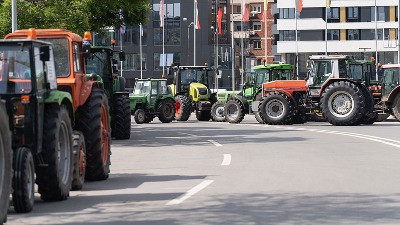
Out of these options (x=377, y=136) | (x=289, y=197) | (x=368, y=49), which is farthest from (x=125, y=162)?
(x=368, y=49)

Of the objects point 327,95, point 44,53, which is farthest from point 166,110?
point 44,53

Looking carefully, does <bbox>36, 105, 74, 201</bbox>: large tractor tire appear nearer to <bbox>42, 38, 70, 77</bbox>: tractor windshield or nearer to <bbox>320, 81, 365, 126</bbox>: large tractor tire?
<bbox>42, 38, 70, 77</bbox>: tractor windshield

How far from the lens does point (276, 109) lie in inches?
1769

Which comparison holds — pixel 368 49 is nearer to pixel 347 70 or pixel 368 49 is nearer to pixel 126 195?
pixel 347 70

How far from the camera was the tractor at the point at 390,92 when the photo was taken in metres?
44.5

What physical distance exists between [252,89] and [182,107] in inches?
132

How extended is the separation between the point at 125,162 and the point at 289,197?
8.93m

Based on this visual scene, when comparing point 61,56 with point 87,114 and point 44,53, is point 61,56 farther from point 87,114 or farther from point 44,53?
point 44,53

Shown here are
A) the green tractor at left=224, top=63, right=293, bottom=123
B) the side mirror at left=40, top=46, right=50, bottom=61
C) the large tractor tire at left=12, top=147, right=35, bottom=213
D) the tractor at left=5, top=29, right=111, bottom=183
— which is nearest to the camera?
the large tractor tire at left=12, top=147, right=35, bottom=213

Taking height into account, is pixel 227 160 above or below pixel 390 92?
below

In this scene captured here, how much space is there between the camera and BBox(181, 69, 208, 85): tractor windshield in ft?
183

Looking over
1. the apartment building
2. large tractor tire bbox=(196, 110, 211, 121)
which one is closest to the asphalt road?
large tractor tire bbox=(196, 110, 211, 121)

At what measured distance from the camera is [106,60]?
32.4 metres

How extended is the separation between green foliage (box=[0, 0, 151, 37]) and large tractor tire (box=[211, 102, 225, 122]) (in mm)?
14215
